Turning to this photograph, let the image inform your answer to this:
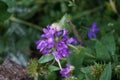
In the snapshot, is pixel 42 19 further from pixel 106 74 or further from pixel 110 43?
pixel 106 74

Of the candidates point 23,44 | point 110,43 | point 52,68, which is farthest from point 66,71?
point 23,44

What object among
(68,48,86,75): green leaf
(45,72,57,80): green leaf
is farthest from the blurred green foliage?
(45,72,57,80): green leaf

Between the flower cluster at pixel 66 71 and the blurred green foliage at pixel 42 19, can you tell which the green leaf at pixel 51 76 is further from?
the blurred green foliage at pixel 42 19

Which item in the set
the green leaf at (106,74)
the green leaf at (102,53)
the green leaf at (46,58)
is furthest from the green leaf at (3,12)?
the green leaf at (106,74)

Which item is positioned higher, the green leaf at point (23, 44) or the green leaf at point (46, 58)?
the green leaf at point (46, 58)

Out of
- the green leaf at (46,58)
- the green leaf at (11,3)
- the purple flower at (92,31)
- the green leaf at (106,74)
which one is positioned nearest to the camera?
the green leaf at (106,74)

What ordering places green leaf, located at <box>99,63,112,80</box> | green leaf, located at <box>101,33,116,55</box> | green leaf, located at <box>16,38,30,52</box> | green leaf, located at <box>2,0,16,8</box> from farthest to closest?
green leaf, located at <box>16,38,30,52</box>
green leaf, located at <box>2,0,16,8</box>
green leaf, located at <box>101,33,116,55</box>
green leaf, located at <box>99,63,112,80</box>

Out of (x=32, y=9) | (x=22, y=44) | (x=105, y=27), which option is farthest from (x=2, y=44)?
(x=105, y=27)

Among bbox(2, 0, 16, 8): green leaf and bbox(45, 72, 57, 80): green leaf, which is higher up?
bbox(2, 0, 16, 8): green leaf

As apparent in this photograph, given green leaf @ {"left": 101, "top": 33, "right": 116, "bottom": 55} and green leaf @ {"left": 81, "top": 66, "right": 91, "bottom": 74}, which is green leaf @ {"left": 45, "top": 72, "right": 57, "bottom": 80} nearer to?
green leaf @ {"left": 81, "top": 66, "right": 91, "bottom": 74}

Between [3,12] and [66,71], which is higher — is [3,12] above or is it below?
above

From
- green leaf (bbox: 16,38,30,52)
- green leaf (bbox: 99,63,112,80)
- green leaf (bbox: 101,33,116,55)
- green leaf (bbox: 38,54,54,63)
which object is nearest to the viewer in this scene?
green leaf (bbox: 99,63,112,80)

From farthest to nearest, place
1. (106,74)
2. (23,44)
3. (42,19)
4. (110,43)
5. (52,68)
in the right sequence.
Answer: (42,19) < (23,44) < (110,43) < (52,68) < (106,74)
